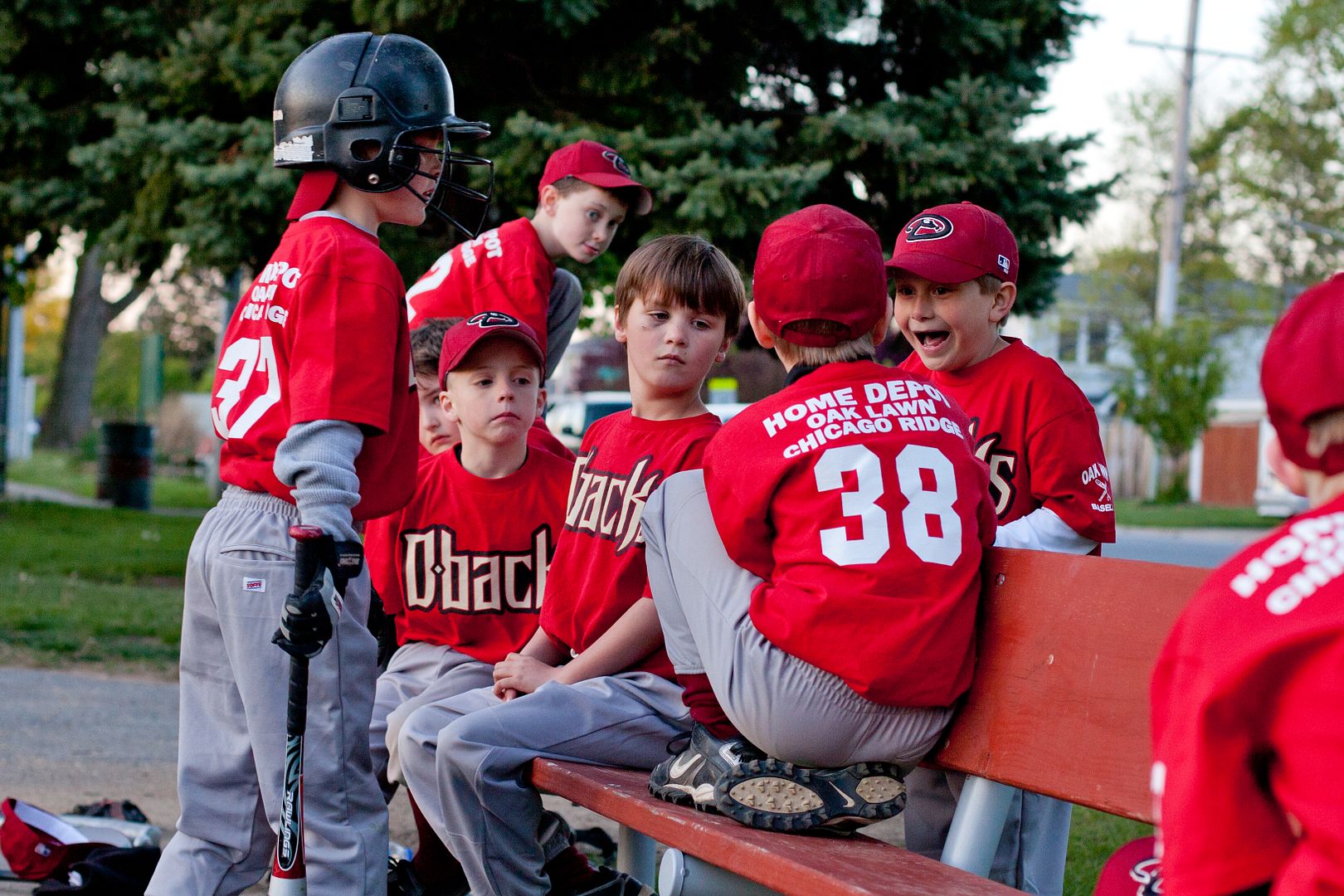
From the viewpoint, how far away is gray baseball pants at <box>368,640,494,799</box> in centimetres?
341

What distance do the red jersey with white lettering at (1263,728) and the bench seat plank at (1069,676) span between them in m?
0.75

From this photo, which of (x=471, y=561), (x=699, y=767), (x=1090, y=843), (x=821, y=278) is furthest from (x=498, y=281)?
(x=1090, y=843)

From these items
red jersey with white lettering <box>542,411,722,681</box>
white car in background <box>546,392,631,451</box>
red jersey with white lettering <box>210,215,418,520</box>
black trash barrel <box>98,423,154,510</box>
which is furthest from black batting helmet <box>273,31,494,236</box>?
black trash barrel <box>98,423,154,510</box>

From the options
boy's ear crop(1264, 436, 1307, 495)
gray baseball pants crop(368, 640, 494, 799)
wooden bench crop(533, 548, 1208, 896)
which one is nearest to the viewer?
boy's ear crop(1264, 436, 1307, 495)

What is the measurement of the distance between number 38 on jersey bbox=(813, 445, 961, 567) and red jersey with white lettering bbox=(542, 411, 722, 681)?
753mm

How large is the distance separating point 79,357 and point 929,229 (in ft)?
89.7

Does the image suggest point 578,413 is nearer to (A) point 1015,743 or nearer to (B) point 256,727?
(B) point 256,727

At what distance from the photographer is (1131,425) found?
40.1m

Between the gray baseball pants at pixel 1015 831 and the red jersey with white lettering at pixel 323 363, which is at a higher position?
the red jersey with white lettering at pixel 323 363

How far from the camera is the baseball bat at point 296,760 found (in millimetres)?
2607

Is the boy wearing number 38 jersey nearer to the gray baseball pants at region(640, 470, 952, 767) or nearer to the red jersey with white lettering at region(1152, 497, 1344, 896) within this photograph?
the gray baseball pants at region(640, 470, 952, 767)

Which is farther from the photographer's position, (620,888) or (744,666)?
(620,888)

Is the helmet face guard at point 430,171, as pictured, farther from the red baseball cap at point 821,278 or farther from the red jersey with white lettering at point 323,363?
the red baseball cap at point 821,278

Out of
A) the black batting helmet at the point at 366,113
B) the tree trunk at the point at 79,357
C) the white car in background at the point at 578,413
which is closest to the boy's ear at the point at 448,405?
the black batting helmet at the point at 366,113
